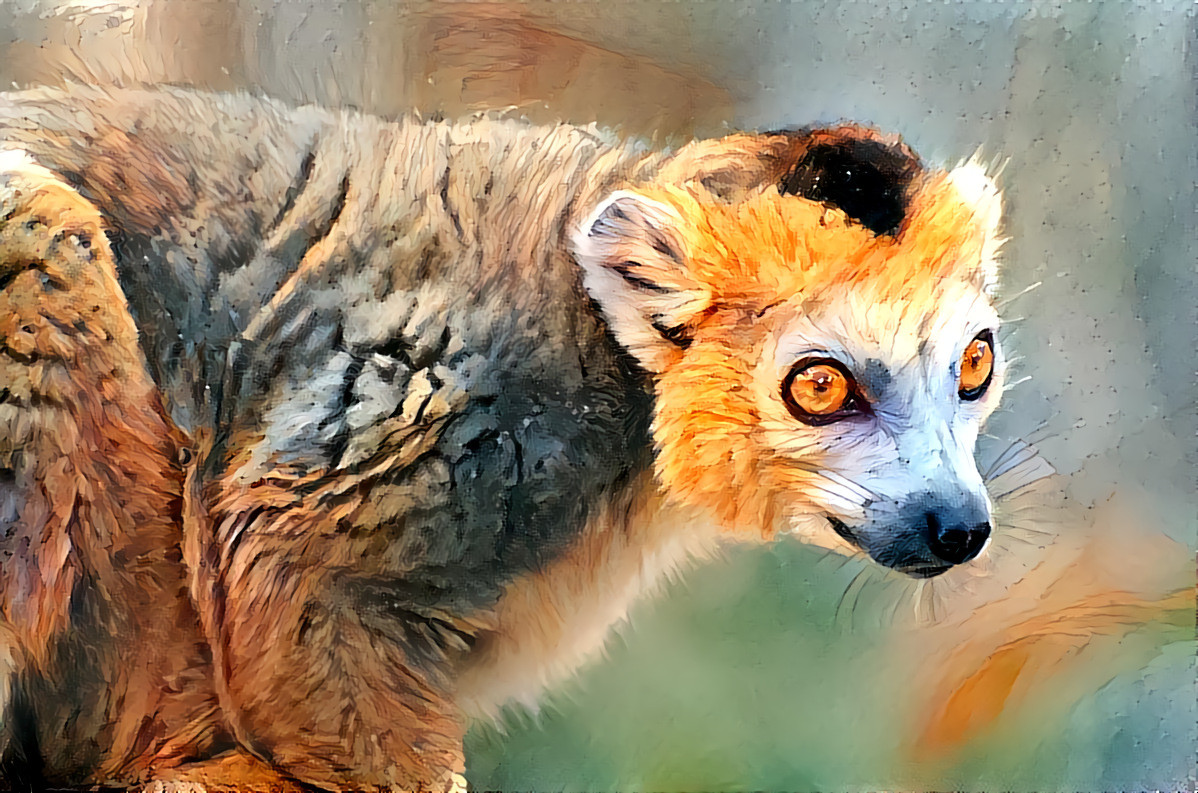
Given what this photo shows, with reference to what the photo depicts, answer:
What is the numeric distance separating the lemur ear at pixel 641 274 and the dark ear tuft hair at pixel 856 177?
188mm

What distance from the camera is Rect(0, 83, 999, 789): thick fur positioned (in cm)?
121

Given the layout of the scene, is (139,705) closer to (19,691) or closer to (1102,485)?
(19,691)

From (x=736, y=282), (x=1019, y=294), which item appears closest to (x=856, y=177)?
(x=736, y=282)

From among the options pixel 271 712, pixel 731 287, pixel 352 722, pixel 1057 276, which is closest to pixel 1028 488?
pixel 1057 276

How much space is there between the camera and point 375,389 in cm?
120

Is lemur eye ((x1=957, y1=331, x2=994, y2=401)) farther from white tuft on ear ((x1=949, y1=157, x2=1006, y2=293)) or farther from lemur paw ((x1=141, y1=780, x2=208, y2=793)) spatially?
lemur paw ((x1=141, y1=780, x2=208, y2=793))

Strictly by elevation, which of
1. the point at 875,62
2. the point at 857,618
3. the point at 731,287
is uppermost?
the point at 875,62

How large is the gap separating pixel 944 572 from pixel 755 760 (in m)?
0.42

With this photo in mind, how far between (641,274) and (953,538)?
560 millimetres

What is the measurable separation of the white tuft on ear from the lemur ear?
42cm

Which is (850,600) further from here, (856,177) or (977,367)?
(856,177)

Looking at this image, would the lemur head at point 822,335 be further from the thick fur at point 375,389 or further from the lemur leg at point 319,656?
the lemur leg at point 319,656

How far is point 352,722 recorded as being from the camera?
4.17ft

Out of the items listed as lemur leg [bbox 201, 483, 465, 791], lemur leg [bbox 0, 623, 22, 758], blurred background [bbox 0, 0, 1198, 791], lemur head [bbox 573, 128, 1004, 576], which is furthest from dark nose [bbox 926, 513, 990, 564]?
lemur leg [bbox 0, 623, 22, 758]
